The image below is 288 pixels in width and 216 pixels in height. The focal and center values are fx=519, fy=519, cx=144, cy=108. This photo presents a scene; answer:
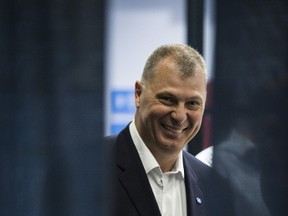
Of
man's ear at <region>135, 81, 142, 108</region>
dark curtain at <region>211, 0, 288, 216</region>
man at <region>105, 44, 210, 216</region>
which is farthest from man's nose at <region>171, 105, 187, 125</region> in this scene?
dark curtain at <region>211, 0, 288, 216</region>

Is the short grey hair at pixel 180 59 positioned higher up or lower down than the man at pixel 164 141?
higher up

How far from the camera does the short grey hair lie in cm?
157

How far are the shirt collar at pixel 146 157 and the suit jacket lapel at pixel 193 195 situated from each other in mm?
50

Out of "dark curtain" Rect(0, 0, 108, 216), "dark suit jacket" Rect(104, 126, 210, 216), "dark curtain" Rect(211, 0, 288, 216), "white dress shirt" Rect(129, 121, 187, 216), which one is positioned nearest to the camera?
"dark curtain" Rect(0, 0, 108, 216)

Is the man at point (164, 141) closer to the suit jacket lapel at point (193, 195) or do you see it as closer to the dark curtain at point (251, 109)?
the suit jacket lapel at point (193, 195)

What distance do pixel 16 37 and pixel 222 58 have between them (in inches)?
15.2

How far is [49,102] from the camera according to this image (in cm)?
88

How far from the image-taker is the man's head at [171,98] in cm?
156

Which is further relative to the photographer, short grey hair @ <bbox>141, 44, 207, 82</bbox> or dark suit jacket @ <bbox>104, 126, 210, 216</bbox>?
short grey hair @ <bbox>141, 44, 207, 82</bbox>

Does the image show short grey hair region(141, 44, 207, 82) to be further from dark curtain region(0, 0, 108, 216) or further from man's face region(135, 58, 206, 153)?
dark curtain region(0, 0, 108, 216)

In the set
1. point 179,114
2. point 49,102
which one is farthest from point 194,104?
point 49,102

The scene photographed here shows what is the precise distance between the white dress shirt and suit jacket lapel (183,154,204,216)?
3 cm

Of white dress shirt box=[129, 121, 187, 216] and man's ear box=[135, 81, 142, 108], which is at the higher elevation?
man's ear box=[135, 81, 142, 108]

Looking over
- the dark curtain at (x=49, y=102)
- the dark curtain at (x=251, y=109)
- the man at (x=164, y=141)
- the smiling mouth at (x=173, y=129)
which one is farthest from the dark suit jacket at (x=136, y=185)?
the dark curtain at (x=49, y=102)
